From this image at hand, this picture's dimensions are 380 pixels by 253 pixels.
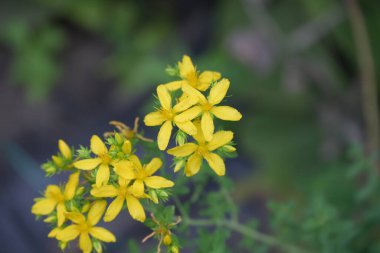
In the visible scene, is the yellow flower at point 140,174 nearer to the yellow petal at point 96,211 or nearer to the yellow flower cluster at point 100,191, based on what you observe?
the yellow flower cluster at point 100,191

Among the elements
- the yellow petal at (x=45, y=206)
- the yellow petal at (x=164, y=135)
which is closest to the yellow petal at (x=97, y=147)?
the yellow petal at (x=164, y=135)

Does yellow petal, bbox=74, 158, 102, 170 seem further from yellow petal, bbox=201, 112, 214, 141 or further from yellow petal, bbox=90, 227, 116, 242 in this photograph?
yellow petal, bbox=201, 112, 214, 141

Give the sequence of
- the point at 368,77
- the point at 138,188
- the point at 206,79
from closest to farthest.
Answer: the point at 138,188, the point at 206,79, the point at 368,77

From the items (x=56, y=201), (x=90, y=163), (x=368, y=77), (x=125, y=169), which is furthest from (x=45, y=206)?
(x=368, y=77)

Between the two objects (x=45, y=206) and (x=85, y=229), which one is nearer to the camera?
(x=85, y=229)

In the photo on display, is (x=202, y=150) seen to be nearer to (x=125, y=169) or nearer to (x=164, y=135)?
(x=164, y=135)

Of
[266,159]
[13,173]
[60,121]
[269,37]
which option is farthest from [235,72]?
[13,173]
